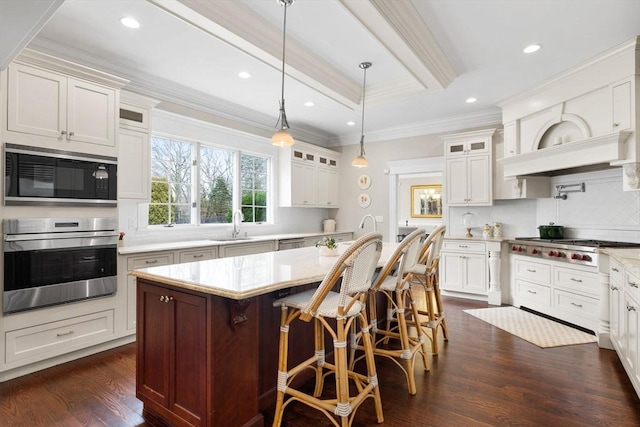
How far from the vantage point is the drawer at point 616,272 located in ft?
8.44

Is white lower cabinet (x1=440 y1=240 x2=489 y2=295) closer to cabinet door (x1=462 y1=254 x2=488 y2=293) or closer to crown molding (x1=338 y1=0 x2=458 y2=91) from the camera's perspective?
cabinet door (x1=462 y1=254 x2=488 y2=293)

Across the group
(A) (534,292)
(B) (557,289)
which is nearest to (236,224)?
(A) (534,292)

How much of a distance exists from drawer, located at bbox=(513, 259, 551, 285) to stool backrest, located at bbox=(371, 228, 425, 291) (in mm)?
2246

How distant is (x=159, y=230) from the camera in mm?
3961

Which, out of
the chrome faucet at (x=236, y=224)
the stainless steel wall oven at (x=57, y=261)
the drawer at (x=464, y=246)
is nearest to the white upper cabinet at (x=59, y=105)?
the stainless steel wall oven at (x=57, y=261)

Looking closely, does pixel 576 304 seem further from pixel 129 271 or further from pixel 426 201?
pixel 426 201

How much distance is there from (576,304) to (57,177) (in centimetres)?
506

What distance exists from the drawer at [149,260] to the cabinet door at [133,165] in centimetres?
66

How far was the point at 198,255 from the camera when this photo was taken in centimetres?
370

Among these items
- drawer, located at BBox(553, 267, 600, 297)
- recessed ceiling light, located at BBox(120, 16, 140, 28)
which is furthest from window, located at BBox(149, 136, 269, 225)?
drawer, located at BBox(553, 267, 600, 297)

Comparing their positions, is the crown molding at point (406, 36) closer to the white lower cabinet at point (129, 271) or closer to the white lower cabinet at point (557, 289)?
the white lower cabinet at point (557, 289)

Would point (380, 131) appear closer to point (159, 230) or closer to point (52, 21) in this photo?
point (159, 230)

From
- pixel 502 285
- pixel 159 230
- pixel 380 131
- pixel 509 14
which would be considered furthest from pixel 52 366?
pixel 380 131

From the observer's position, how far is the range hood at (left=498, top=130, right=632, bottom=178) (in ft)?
10.2
